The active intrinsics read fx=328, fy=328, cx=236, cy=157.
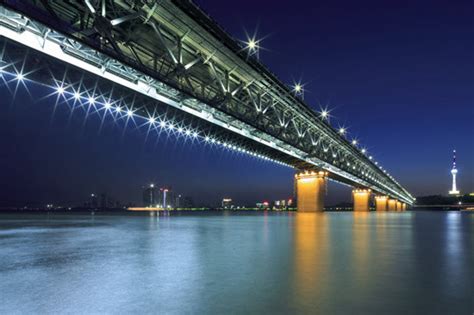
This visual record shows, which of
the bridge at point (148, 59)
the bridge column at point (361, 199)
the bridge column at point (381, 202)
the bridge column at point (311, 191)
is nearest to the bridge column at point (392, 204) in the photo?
the bridge column at point (381, 202)

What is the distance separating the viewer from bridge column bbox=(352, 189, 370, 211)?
126m

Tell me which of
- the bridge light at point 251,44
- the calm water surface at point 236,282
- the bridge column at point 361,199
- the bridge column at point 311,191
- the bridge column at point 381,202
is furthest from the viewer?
the bridge column at point 381,202

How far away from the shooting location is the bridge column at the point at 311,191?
71.2 m

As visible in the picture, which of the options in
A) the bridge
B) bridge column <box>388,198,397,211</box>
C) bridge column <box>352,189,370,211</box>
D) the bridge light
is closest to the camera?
the bridge

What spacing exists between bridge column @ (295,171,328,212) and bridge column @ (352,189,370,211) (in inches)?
2399

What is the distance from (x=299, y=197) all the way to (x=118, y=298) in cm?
7096

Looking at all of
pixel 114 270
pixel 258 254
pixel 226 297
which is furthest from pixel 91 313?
pixel 258 254

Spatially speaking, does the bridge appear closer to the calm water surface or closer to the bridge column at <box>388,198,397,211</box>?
the calm water surface

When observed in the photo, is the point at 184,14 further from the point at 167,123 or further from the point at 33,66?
the point at 167,123

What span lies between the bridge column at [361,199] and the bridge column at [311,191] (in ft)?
200

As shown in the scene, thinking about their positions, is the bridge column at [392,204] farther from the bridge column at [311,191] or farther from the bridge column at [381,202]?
the bridge column at [311,191]

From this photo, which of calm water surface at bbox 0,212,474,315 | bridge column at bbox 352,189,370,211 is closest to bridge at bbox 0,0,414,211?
calm water surface at bbox 0,212,474,315

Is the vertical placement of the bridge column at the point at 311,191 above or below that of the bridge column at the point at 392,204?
above

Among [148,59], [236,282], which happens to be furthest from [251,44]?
[236,282]
